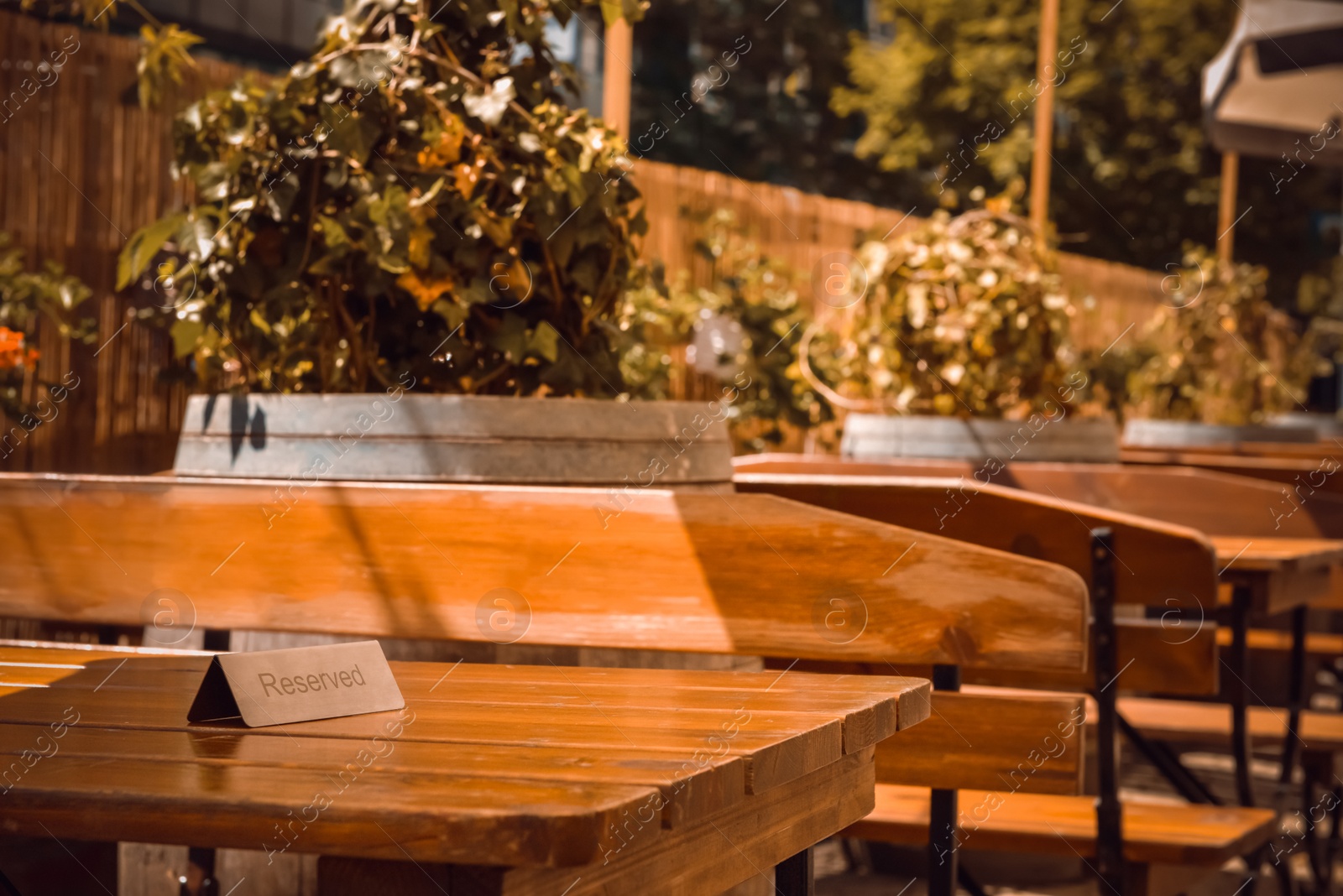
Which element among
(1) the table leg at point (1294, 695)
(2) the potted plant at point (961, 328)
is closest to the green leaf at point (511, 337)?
(1) the table leg at point (1294, 695)

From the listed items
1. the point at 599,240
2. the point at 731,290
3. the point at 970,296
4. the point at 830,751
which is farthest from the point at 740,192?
the point at 830,751

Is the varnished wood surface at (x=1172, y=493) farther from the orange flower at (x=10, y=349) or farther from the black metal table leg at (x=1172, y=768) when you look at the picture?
the orange flower at (x=10, y=349)

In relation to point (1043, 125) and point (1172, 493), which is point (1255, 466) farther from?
point (1043, 125)

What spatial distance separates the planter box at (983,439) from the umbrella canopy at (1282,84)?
3.31 m

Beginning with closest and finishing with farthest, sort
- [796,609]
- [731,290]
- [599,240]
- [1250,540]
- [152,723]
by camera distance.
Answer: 1. [152,723]
2. [796,609]
3. [599,240]
4. [1250,540]
5. [731,290]

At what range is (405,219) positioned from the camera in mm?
2152

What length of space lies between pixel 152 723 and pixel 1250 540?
9.51 ft

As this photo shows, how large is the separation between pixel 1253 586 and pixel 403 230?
178 centimetres

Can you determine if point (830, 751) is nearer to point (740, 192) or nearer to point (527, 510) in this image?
point (527, 510)

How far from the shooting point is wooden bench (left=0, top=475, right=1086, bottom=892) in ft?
6.05

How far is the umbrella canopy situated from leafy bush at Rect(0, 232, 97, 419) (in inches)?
204

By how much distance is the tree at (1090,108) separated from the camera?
21.6m

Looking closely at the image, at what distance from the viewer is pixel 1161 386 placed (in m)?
8.00

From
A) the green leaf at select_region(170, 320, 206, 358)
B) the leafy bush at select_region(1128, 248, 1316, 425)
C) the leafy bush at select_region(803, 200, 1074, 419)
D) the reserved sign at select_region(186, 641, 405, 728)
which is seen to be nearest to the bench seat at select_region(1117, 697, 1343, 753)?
the leafy bush at select_region(803, 200, 1074, 419)
